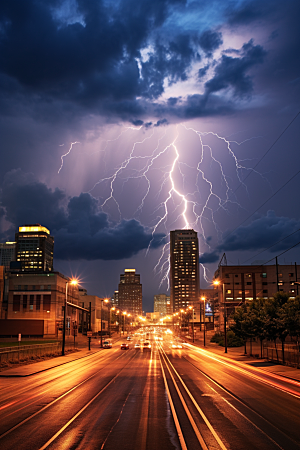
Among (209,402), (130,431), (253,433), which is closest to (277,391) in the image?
(209,402)

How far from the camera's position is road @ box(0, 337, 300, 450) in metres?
11.4

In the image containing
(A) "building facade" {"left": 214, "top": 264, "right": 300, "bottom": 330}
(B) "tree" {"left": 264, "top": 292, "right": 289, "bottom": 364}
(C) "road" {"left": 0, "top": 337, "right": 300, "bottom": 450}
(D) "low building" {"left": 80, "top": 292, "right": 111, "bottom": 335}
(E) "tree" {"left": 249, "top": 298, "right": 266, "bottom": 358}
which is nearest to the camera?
(C) "road" {"left": 0, "top": 337, "right": 300, "bottom": 450}

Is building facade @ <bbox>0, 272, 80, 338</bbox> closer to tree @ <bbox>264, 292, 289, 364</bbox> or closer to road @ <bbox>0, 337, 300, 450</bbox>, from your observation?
tree @ <bbox>264, 292, 289, 364</bbox>

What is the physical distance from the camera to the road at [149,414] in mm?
11391

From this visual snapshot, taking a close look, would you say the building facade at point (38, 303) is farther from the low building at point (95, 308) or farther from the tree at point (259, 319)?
the tree at point (259, 319)

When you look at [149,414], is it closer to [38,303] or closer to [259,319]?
[259,319]

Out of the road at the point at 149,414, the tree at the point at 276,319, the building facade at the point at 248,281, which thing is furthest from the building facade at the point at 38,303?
the road at the point at 149,414

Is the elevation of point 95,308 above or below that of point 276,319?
below

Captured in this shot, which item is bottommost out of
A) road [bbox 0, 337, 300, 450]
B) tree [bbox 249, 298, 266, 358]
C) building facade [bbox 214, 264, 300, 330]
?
road [bbox 0, 337, 300, 450]

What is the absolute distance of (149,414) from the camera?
15148 millimetres

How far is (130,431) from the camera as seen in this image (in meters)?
12.6

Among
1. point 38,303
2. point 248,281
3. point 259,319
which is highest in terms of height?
point 248,281

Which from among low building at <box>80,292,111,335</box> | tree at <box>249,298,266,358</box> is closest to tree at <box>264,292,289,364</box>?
tree at <box>249,298,266,358</box>

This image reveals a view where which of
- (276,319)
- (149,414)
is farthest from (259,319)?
(149,414)
